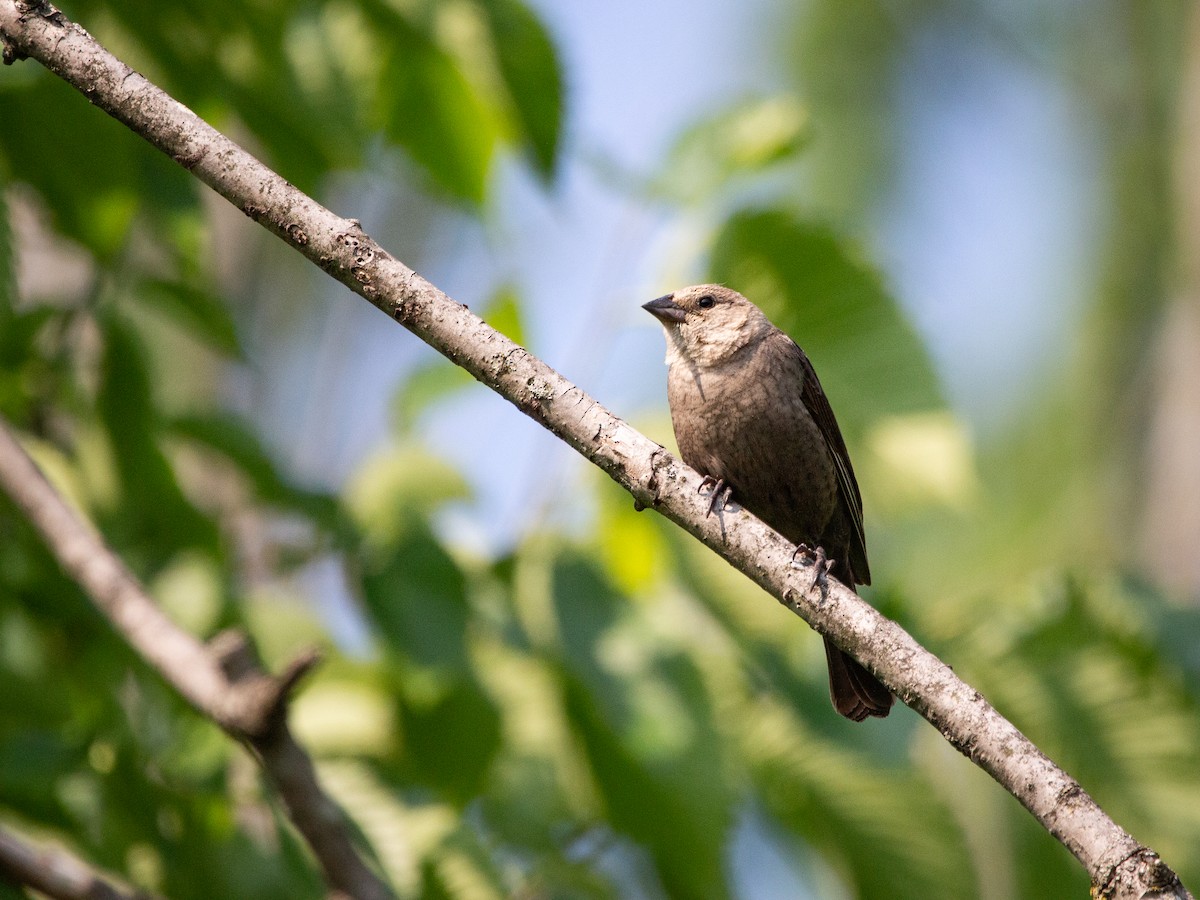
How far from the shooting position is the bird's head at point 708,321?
4.06 m

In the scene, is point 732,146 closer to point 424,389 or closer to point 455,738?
point 424,389

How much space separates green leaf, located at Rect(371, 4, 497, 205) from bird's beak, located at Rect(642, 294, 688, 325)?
66 centimetres

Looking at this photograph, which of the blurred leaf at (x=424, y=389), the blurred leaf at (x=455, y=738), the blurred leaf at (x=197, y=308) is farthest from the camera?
the blurred leaf at (x=424, y=389)

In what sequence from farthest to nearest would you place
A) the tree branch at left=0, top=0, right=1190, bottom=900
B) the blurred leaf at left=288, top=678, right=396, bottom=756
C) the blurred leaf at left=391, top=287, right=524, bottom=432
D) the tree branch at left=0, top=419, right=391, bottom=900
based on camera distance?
the blurred leaf at left=391, top=287, right=524, bottom=432 → the blurred leaf at left=288, top=678, right=396, bottom=756 → the tree branch at left=0, top=419, right=391, bottom=900 → the tree branch at left=0, top=0, right=1190, bottom=900

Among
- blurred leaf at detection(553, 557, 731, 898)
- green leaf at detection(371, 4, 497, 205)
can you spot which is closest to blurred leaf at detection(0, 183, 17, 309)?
green leaf at detection(371, 4, 497, 205)

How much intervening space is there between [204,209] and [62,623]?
1353 mm

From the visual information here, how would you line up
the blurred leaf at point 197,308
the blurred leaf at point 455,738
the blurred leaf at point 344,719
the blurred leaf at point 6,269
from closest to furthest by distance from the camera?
the blurred leaf at point 6,269 → the blurred leaf at point 455,738 → the blurred leaf at point 197,308 → the blurred leaf at point 344,719

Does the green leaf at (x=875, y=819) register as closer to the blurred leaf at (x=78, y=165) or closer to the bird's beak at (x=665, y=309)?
the bird's beak at (x=665, y=309)

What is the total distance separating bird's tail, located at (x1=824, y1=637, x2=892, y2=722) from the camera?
364 centimetres

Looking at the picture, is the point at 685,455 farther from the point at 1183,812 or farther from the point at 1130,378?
the point at 1130,378

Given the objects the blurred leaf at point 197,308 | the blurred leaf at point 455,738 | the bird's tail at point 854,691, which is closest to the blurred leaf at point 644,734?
the blurred leaf at point 455,738

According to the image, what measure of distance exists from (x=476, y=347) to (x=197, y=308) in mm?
1743

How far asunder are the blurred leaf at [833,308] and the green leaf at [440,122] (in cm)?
85

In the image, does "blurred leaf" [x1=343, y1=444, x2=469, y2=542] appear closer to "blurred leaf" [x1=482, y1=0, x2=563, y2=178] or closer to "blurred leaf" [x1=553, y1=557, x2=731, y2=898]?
"blurred leaf" [x1=553, y1=557, x2=731, y2=898]
